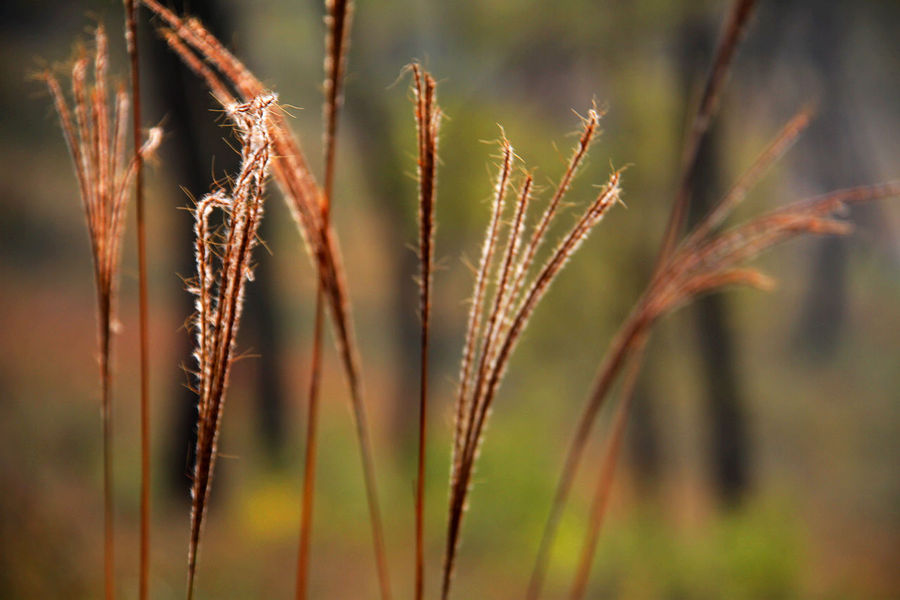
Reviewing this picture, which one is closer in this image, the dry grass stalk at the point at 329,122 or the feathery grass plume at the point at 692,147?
the dry grass stalk at the point at 329,122

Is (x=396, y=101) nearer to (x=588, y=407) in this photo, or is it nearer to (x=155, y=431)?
(x=155, y=431)

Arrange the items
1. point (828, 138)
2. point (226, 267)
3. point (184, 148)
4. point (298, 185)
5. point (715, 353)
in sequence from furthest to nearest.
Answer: point (828, 138)
point (715, 353)
point (184, 148)
point (298, 185)
point (226, 267)

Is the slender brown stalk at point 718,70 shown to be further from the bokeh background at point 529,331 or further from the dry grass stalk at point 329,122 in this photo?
the bokeh background at point 529,331

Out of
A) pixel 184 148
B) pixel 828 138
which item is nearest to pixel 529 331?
pixel 828 138

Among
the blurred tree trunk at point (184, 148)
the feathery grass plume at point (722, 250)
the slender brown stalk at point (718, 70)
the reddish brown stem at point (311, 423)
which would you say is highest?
the blurred tree trunk at point (184, 148)

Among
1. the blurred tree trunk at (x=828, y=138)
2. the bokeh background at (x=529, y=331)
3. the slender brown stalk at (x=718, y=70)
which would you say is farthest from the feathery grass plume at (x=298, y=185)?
the blurred tree trunk at (x=828, y=138)

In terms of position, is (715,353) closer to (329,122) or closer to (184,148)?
→ (184,148)

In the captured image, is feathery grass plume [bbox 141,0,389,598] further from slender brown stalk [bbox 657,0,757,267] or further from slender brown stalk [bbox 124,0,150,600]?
slender brown stalk [bbox 657,0,757,267]
